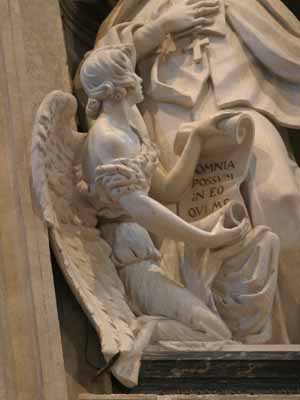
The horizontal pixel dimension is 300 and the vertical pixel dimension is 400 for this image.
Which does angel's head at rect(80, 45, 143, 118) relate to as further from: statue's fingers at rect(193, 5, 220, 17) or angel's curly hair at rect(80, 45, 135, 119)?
statue's fingers at rect(193, 5, 220, 17)

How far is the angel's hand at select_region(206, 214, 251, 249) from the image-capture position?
A: 5.99m

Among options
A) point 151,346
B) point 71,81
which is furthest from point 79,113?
point 151,346

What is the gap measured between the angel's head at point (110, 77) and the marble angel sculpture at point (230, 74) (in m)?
0.36

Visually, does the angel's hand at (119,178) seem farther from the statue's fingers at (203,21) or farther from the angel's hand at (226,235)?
the statue's fingers at (203,21)

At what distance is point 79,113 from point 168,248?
0.71 meters

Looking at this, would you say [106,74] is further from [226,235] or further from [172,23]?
[226,235]

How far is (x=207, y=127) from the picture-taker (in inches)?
243

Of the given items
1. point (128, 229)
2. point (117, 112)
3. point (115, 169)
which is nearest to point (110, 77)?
point (117, 112)

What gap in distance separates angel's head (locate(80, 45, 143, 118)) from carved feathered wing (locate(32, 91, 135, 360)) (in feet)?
0.35

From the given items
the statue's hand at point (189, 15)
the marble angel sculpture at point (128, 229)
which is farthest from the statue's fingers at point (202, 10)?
the marble angel sculpture at point (128, 229)

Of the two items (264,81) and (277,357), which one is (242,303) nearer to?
(277,357)

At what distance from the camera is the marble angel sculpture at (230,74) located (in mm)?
6289

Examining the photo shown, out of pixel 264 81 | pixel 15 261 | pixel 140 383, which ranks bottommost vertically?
pixel 140 383

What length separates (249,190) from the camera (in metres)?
6.29
